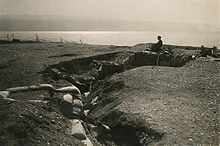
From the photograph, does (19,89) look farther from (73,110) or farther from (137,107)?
(137,107)

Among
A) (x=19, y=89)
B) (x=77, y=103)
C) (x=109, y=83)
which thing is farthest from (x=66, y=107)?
(x=109, y=83)

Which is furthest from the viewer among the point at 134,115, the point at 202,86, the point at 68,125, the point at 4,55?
the point at 4,55

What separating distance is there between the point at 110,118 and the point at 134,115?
95cm

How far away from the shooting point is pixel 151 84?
33.3ft

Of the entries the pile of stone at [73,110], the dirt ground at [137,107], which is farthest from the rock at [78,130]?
the dirt ground at [137,107]

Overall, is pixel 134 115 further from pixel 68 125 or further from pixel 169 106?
pixel 68 125

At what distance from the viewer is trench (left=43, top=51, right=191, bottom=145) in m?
7.22

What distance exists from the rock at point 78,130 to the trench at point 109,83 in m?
0.82

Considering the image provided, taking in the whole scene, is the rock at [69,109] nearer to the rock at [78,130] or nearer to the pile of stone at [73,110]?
the pile of stone at [73,110]

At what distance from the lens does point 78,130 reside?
6.73 metres

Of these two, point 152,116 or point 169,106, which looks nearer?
point 152,116

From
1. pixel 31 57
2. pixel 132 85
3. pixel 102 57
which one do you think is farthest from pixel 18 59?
pixel 132 85

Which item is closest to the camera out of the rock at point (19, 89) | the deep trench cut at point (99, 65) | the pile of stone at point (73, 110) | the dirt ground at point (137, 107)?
the dirt ground at point (137, 107)

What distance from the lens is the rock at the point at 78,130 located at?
6.53m
